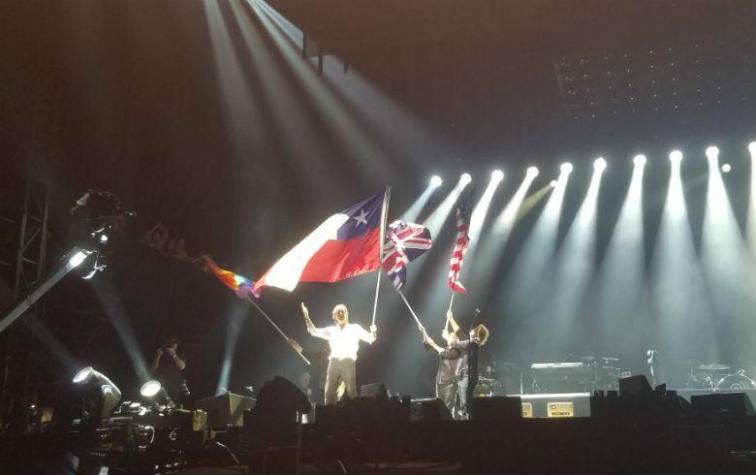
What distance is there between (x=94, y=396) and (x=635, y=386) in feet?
27.2

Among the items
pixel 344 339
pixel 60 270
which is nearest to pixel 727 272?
pixel 344 339

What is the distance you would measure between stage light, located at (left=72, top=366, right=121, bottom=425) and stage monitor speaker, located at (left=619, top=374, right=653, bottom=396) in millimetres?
7908

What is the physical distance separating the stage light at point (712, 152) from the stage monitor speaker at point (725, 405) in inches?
399

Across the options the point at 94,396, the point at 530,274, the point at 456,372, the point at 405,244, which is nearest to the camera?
the point at 94,396

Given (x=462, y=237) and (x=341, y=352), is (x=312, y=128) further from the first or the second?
(x=341, y=352)

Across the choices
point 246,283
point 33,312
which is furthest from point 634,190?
point 33,312

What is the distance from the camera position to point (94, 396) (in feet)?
32.4

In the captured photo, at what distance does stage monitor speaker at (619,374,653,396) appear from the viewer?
7309 millimetres

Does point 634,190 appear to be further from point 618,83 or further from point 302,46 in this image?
point 302,46

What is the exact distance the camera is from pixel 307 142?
56.9 feet

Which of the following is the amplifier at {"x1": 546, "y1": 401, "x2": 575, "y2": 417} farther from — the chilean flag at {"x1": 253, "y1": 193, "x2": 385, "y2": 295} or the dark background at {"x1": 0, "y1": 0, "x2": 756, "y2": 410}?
the chilean flag at {"x1": 253, "y1": 193, "x2": 385, "y2": 295}

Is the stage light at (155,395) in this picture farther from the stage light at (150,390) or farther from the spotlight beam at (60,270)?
the spotlight beam at (60,270)

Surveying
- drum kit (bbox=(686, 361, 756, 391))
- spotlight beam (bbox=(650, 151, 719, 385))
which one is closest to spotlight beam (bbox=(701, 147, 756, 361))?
spotlight beam (bbox=(650, 151, 719, 385))

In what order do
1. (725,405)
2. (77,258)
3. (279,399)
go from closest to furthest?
(279,399), (725,405), (77,258)
